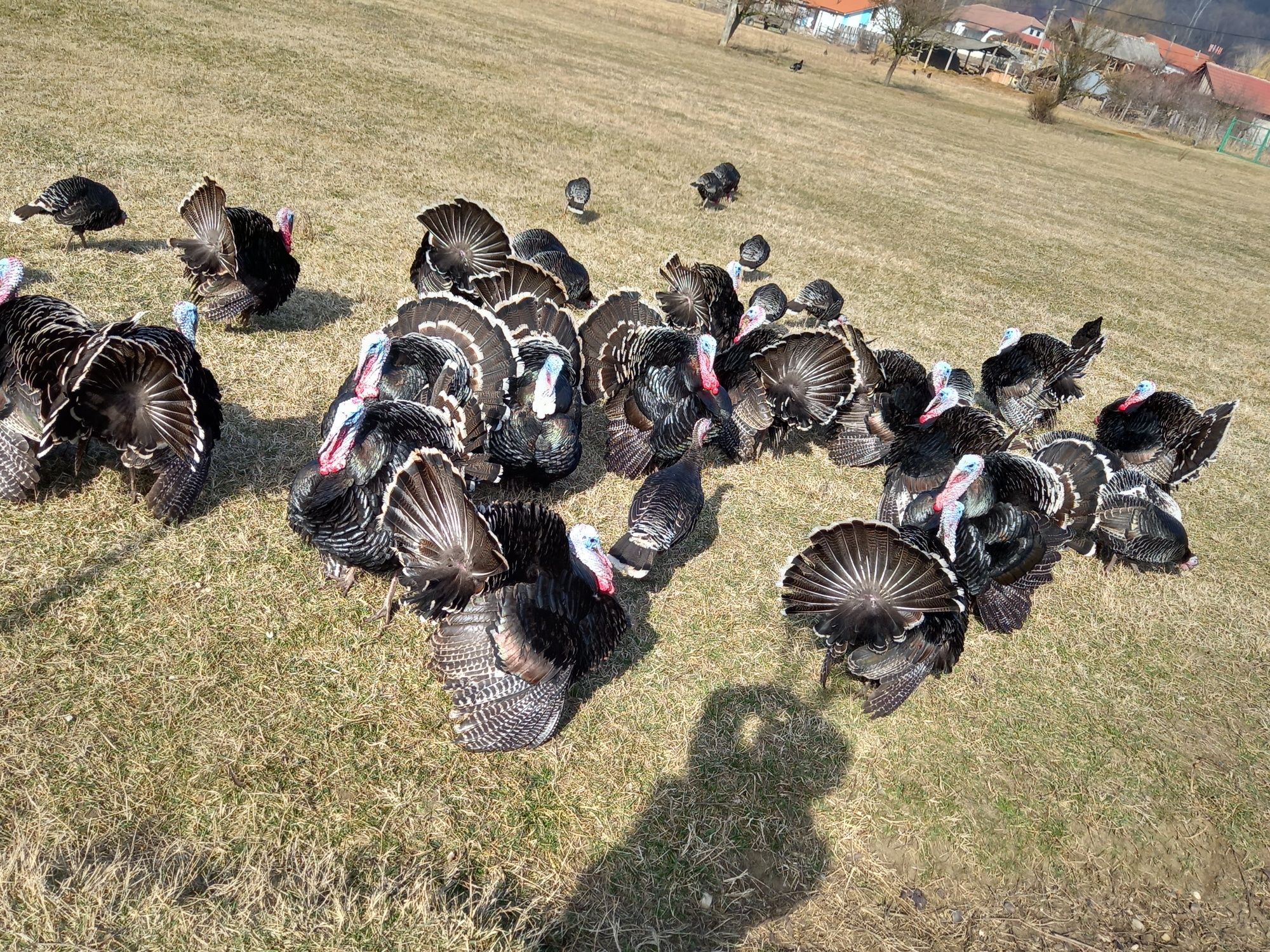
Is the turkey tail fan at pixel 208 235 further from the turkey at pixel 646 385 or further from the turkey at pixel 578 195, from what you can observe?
the turkey at pixel 578 195

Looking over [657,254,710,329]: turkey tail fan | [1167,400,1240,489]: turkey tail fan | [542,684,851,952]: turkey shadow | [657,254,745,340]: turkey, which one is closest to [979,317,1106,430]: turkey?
[1167,400,1240,489]: turkey tail fan

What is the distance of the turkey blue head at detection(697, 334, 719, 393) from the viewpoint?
5.16 m

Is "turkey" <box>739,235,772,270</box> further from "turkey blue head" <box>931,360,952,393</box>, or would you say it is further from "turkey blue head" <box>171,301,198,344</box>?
"turkey blue head" <box>171,301,198,344</box>

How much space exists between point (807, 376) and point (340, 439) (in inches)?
131

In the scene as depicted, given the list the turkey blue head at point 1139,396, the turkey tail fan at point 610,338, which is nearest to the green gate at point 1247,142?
the turkey blue head at point 1139,396

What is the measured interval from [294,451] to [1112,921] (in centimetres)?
493

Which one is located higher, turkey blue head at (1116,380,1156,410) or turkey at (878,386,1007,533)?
turkey blue head at (1116,380,1156,410)

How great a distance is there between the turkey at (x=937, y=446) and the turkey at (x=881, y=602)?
3.96ft

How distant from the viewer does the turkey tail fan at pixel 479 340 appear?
4.49 metres

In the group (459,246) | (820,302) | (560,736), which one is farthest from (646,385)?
(820,302)

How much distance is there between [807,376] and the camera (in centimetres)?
545

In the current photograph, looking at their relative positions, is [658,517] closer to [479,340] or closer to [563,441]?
[563,441]

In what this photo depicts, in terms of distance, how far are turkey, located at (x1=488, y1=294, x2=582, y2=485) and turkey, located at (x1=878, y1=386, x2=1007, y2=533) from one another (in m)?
2.14

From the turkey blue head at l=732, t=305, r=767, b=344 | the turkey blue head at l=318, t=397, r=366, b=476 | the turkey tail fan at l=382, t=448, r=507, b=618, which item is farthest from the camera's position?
the turkey blue head at l=732, t=305, r=767, b=344
